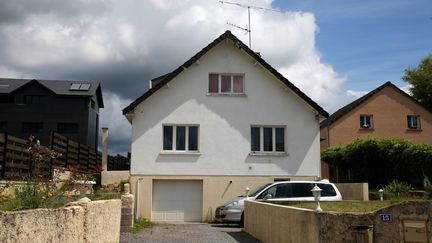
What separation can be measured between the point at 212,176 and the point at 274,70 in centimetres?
556

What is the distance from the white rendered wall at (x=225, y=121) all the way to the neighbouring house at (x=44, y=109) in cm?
2782

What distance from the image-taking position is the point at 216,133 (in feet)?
74.9

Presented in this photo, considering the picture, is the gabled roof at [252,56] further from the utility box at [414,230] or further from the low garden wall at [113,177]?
the utility box at [414,230]

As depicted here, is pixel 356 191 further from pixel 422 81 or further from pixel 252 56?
pixel 422 81

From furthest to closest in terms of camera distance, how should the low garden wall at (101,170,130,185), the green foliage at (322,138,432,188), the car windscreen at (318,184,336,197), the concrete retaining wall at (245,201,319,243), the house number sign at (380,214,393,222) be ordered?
1. the green foliage at (322,138,432,188)
2. the low garden wall at (101,170,130,185)
3. the car windscreen at (318,184,336,197)
4. the concrete retaining wall at (245,201,319,243)
5. the house number sign at (380,214,393,222)

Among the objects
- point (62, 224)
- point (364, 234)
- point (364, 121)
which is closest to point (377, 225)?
point (364, 234)

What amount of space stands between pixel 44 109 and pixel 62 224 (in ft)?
146

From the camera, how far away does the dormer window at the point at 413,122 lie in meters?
39.8

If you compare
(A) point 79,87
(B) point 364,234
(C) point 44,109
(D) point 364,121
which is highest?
(A) point 79,87

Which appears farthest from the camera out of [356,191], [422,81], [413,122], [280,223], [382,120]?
[422,81]

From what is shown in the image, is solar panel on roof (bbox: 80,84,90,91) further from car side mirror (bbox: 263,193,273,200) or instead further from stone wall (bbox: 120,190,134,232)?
stone wall (bbox: 120,190,134,232)

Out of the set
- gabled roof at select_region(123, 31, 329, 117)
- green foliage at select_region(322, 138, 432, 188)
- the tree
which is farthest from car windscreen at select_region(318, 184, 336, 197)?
the tree

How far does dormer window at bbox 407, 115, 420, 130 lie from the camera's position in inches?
1569

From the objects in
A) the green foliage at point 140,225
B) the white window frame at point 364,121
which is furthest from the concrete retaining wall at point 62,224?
the white window frame at point 364,121
